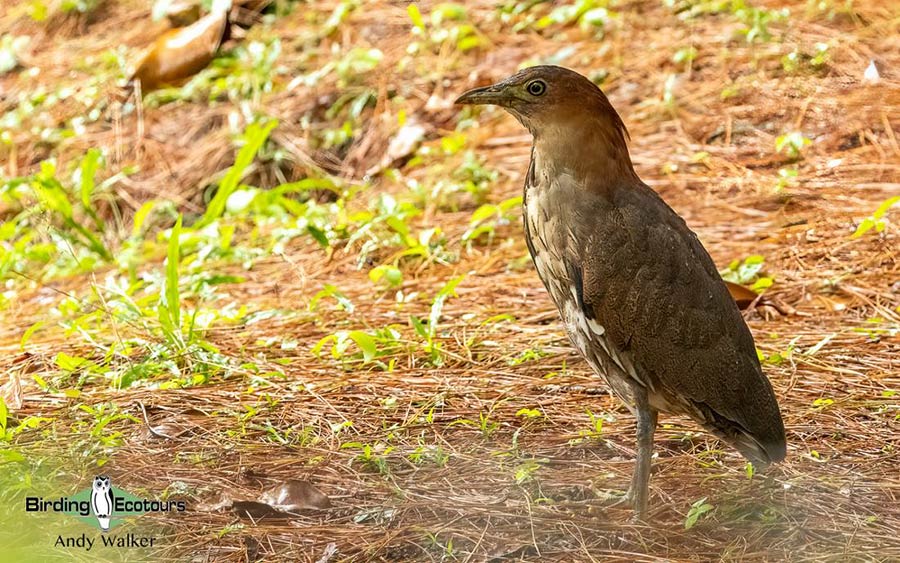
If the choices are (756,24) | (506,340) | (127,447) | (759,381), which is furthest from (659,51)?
(127,447)

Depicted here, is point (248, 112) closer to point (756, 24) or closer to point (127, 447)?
point (756, 24)

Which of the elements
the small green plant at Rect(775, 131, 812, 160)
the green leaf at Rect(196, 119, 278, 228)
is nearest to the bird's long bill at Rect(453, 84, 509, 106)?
the green leaf at Rect(196, 119, 278, 228)

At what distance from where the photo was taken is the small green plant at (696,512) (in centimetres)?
302

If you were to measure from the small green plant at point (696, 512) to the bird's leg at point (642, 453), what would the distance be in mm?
129

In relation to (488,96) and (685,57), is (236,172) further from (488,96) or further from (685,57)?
(685,57)

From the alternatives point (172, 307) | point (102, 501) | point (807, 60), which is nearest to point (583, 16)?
point (807, 60)

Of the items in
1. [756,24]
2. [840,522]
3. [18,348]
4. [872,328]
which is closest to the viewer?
[840,522]

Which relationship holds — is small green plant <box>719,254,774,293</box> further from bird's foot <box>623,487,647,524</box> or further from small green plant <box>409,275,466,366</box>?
bird's foot <box>623,487,647,524</box>

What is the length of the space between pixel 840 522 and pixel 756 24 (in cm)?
473

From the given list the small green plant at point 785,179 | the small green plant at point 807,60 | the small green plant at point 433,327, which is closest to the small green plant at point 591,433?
the small green plant at point 433,327

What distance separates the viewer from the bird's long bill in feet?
10.6

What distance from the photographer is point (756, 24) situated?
7.02 m

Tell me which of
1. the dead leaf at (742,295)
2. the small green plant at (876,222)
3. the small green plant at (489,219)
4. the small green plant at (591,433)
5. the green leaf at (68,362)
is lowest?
the small green plant at (489,219)

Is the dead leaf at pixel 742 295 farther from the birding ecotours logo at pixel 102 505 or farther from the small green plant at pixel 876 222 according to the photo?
the birding ecotours logo at pixel 102 505
